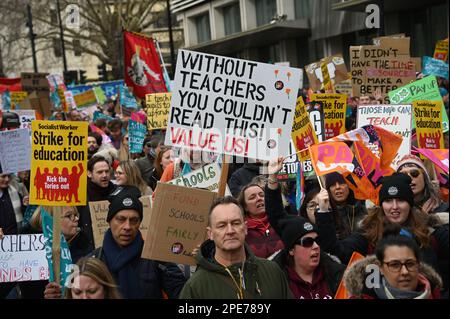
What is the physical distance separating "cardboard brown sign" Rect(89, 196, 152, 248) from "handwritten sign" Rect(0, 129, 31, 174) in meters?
1.83

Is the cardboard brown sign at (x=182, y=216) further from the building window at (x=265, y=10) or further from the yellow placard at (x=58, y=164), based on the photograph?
the building window at (x=265, y=10)

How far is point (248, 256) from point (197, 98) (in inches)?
73.0

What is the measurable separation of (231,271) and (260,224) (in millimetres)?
1838

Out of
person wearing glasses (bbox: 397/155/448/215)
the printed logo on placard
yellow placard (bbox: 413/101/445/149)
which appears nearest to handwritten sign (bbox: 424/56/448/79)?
yellow placard (bbox: 413/101/445/149)

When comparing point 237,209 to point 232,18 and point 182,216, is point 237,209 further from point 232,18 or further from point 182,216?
point 232,18

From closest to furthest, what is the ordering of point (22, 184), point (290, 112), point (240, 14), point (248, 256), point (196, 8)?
point (248, 256) < point (290, 112) < point (22, 184) < point (240, 14) < point (196, 8)

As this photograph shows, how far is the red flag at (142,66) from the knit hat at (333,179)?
9332 mm

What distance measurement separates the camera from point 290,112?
637 cm

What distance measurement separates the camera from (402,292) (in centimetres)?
441

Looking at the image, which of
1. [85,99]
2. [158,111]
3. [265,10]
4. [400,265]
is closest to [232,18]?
[265,10]

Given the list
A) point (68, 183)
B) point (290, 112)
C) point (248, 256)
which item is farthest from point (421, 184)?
point (68, 183)

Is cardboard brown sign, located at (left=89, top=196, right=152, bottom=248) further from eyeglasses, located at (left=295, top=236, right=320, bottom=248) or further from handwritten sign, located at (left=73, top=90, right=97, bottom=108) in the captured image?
handwritten sign, located at (left=73, top=90, right=97, bottom=108)

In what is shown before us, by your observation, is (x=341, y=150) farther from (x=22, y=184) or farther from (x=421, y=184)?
(x=22, y=184)

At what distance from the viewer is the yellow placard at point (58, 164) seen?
22.9ft
